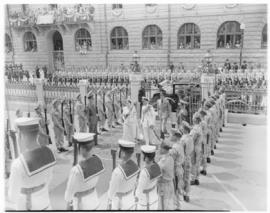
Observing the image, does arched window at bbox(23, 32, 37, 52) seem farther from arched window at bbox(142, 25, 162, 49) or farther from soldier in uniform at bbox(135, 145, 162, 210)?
soldier in uniform at bbox(135, 145, 162, 210)

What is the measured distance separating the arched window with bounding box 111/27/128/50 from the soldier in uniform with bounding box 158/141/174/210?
1817 centimetres

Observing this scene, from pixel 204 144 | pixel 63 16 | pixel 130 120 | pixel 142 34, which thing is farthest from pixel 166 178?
pixel 63 16

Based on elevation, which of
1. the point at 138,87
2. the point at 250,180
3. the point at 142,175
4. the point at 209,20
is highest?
the point at 209,20

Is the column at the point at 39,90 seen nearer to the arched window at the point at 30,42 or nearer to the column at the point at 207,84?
the column at the point at 207,84

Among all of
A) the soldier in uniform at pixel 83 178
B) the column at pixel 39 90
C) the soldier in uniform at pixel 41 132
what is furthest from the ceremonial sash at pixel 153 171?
the column at pixel 39 90

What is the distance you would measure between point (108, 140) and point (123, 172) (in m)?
6.31

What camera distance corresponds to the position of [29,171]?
4.14 meters

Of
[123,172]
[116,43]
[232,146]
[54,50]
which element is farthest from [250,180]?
[54,50]

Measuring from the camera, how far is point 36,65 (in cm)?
2159

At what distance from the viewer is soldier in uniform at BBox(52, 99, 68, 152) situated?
9.18 metres

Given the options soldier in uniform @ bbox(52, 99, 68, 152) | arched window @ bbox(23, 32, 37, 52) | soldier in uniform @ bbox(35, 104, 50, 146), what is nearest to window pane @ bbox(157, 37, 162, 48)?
arched window @ bbox(23, 32, 37, 52)

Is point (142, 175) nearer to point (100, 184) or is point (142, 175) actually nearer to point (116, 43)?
point (100, 184)

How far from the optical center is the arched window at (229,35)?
19547 millimetres

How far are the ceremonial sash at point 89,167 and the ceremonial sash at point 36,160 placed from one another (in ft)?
1.73
